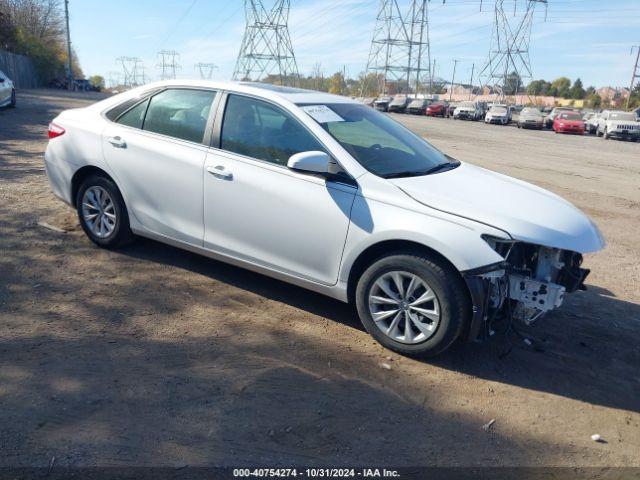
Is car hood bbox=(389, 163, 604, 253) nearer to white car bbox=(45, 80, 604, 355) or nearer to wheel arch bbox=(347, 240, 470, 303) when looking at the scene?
white car bbox=(45, 80, 604, 355)

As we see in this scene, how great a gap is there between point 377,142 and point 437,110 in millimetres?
49322

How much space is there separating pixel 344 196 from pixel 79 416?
2.18 metres

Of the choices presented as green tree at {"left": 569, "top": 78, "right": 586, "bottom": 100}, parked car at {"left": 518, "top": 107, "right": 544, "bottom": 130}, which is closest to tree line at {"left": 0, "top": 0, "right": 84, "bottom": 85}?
parked car at {"left": 518, "top": 107, "right": 544, "bottom": 130}

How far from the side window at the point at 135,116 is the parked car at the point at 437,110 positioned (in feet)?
161

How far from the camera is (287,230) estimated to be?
4246 millimetres

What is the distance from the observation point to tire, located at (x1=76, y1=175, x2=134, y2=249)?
17.3 ft

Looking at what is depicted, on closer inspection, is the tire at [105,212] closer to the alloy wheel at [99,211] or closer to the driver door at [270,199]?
the alloy wheel at [99,211]

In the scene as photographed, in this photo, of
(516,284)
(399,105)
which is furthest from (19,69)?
(516,284)

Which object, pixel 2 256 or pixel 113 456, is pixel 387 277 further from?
pixel 2 256

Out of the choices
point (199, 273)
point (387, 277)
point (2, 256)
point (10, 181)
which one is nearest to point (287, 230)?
point (387, 277)

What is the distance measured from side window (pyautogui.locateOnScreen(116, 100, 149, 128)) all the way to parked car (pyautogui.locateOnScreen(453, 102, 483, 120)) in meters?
45.4

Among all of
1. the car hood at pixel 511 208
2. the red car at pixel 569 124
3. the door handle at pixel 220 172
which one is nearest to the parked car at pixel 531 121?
the red car at pixel 569 124

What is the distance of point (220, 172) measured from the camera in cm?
452

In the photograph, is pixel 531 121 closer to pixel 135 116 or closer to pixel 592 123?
pixel 592 123
